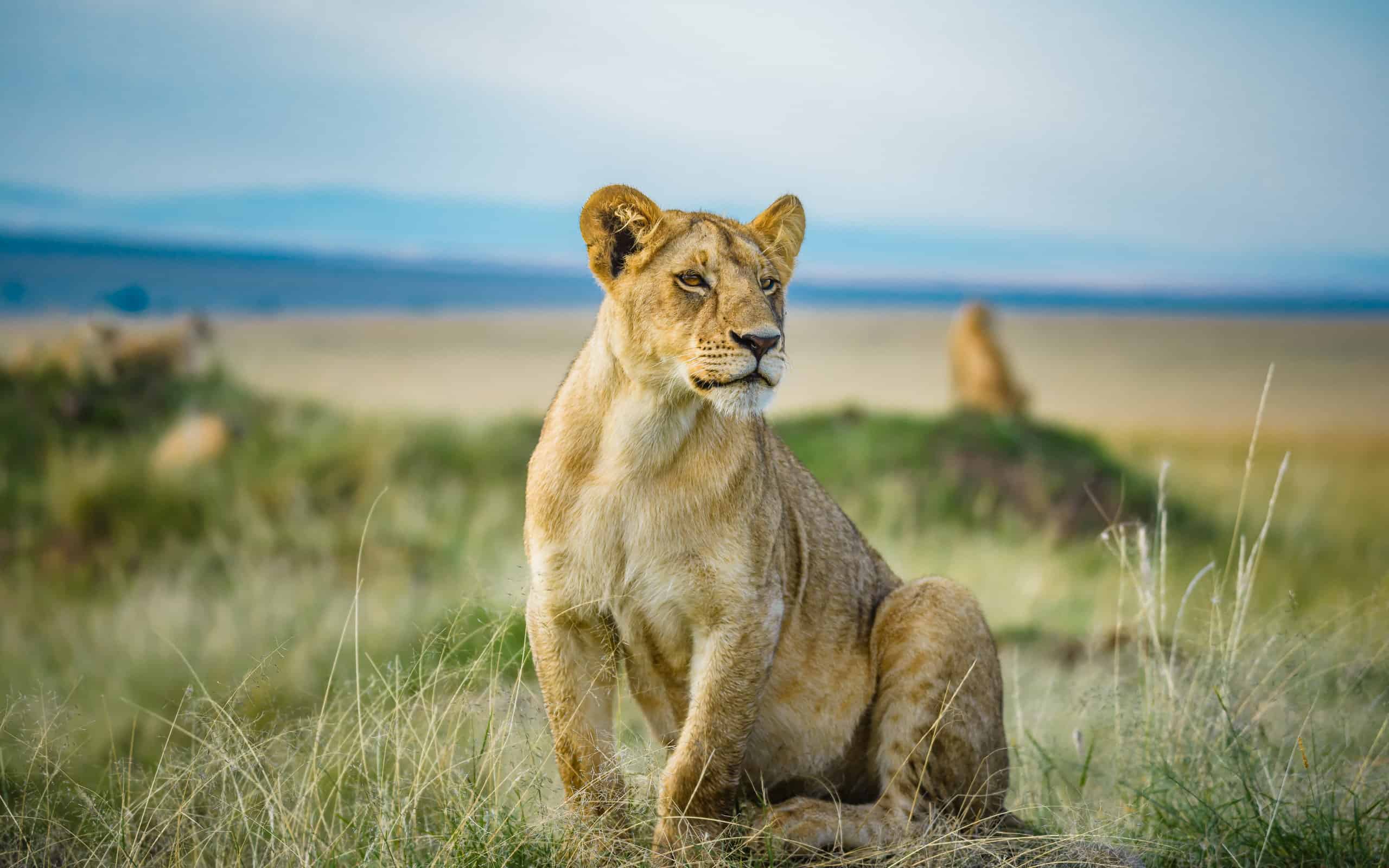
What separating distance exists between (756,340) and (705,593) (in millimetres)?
Answer: 1158

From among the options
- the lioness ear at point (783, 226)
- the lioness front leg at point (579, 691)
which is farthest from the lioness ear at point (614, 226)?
the lioness front leg at point (579, 691)

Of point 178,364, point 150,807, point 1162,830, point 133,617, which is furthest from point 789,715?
point 178,364

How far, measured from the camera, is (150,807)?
20.5ft

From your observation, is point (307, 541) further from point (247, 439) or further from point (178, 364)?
point (178, 364)

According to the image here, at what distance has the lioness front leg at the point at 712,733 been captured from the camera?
17.7 ft

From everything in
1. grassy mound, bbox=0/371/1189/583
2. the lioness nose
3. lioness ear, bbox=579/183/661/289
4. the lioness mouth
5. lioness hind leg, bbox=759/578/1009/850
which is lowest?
grassy mound, bbox=0/371/1189/583

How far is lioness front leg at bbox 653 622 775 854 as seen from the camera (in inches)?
212

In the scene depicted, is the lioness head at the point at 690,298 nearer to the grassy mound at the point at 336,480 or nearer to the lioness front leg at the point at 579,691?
the lioness front leg at the point at 579,691

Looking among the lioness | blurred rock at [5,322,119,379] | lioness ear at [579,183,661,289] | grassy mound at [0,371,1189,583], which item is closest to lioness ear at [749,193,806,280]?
the lioness

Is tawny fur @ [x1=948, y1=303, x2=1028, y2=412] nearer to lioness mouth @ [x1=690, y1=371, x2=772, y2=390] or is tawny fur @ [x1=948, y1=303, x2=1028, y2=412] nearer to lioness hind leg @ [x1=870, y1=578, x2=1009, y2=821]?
lioness hind leg @ [x1=870, y1=578, x2=1009, y2=821]

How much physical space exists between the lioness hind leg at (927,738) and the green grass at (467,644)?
21cm

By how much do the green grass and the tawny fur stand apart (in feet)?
A: 3.67

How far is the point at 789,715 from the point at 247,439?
15548 mm

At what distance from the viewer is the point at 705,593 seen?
17.5ft
